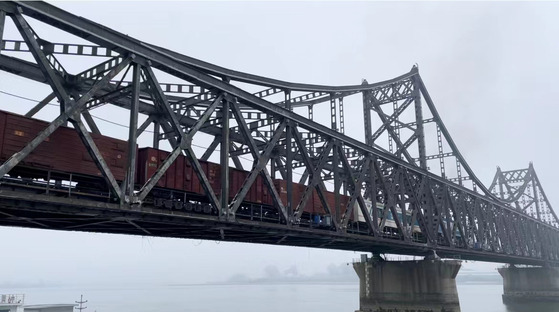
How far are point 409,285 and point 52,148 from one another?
4048 cm

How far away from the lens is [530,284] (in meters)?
102

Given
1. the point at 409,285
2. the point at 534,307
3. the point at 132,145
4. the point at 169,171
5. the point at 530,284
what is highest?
the point at 132,145

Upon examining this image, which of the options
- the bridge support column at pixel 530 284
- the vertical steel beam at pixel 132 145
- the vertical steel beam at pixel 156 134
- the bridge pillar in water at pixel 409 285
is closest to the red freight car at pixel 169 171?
the vertical steel beam at pixel 132 145

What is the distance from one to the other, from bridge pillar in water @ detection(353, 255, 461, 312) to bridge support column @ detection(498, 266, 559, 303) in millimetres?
64657

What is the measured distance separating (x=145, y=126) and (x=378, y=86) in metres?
39.1

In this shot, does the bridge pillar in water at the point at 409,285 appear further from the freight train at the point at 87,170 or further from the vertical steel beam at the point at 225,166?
the vertical steel beam at the point at 225,166

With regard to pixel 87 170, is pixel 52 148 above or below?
above

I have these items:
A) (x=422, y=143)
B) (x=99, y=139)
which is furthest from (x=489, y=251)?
(x=99, y=139)

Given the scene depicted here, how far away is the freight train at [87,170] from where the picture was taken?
60.6ft

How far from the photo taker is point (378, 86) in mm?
62375

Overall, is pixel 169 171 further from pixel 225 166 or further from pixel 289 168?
pixel 289 168

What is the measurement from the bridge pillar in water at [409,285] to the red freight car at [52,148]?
35.8m

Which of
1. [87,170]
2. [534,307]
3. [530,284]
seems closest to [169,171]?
[87,170]

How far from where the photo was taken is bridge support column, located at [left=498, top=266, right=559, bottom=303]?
98812 millimetres
